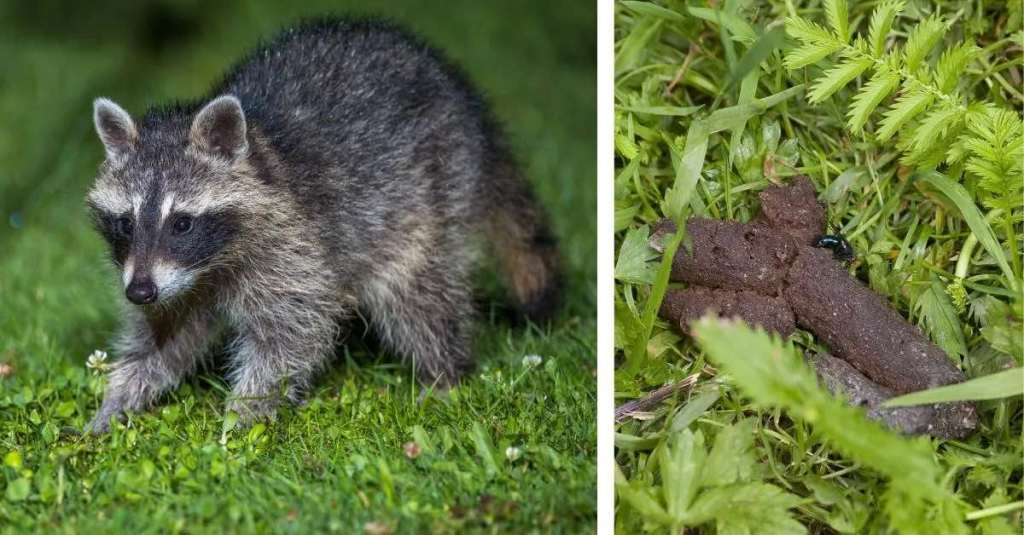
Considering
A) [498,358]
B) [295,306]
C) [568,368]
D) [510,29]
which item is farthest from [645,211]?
[510,29]

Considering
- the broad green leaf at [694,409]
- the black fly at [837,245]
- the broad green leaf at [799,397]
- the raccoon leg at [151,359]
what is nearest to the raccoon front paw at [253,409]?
the raccoon leg at [151,359]

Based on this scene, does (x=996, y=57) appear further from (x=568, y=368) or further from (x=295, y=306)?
(x=295, y=306)

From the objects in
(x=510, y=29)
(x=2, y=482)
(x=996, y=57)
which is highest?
(x=996, y=57)

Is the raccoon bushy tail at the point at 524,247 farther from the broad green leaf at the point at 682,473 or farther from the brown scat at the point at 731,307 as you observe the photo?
the broad green leaf at the point at 682,473

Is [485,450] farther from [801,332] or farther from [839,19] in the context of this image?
[839,19]

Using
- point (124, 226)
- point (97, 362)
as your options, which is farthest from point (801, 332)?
point (97, 362)

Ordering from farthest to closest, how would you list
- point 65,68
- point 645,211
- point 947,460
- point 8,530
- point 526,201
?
point 65,68
point 526,201
point 645,211
point 947,460
point 8,530
